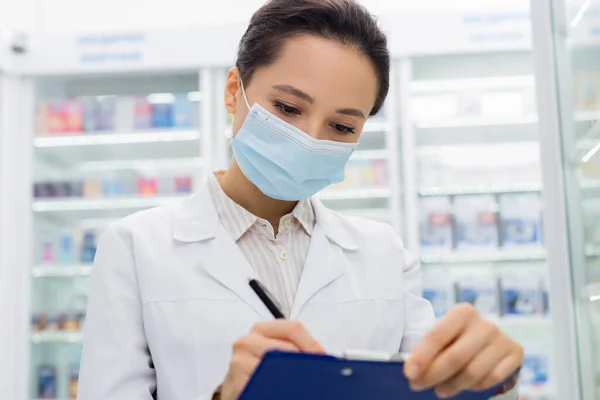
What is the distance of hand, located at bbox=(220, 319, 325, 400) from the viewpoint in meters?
0.80

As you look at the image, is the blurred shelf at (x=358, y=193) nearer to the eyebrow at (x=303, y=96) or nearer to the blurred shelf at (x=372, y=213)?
the blurred shelf at (x=372, y=213)

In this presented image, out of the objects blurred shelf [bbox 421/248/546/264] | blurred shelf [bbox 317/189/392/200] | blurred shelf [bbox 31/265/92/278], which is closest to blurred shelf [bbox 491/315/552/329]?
blurred shelf [bbox 421/248/546/264]

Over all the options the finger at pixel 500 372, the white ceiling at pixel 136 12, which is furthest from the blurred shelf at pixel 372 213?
the finger at pixel 500 372

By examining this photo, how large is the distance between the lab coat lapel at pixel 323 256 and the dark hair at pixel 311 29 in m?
0.31

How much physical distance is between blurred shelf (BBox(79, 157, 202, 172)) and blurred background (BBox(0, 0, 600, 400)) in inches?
0.6

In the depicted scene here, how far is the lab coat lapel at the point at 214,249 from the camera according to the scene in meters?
1.23

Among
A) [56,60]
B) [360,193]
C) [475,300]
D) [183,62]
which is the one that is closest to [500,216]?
[475,300]

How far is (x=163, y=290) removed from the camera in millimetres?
1210

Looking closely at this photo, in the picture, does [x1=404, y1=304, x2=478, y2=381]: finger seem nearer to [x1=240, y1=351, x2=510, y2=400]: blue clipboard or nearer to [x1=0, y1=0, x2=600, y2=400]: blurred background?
[x1=240, y1=351, x2=510, y2=400]: blue clipboard

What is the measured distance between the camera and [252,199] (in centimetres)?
138

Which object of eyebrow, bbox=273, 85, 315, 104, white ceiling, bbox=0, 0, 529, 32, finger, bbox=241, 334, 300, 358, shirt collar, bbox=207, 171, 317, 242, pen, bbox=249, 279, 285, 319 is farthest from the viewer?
white ceiling, bbox=0, 0, 529, 32

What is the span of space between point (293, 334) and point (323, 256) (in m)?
0.54

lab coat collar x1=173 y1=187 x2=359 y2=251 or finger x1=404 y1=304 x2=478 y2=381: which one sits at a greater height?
lab coat collar x1=173 y1=187 x2=359 y2=251

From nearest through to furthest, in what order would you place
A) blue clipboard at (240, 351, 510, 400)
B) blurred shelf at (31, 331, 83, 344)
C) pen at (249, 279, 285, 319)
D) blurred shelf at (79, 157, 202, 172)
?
blue clipboard at (240, 351, 510, 400) → pen at (249, 279, 285, 319) → blurred shelf at (31, 331, 83, 344) → blurred shelf at (79, 157, 202, 172)
